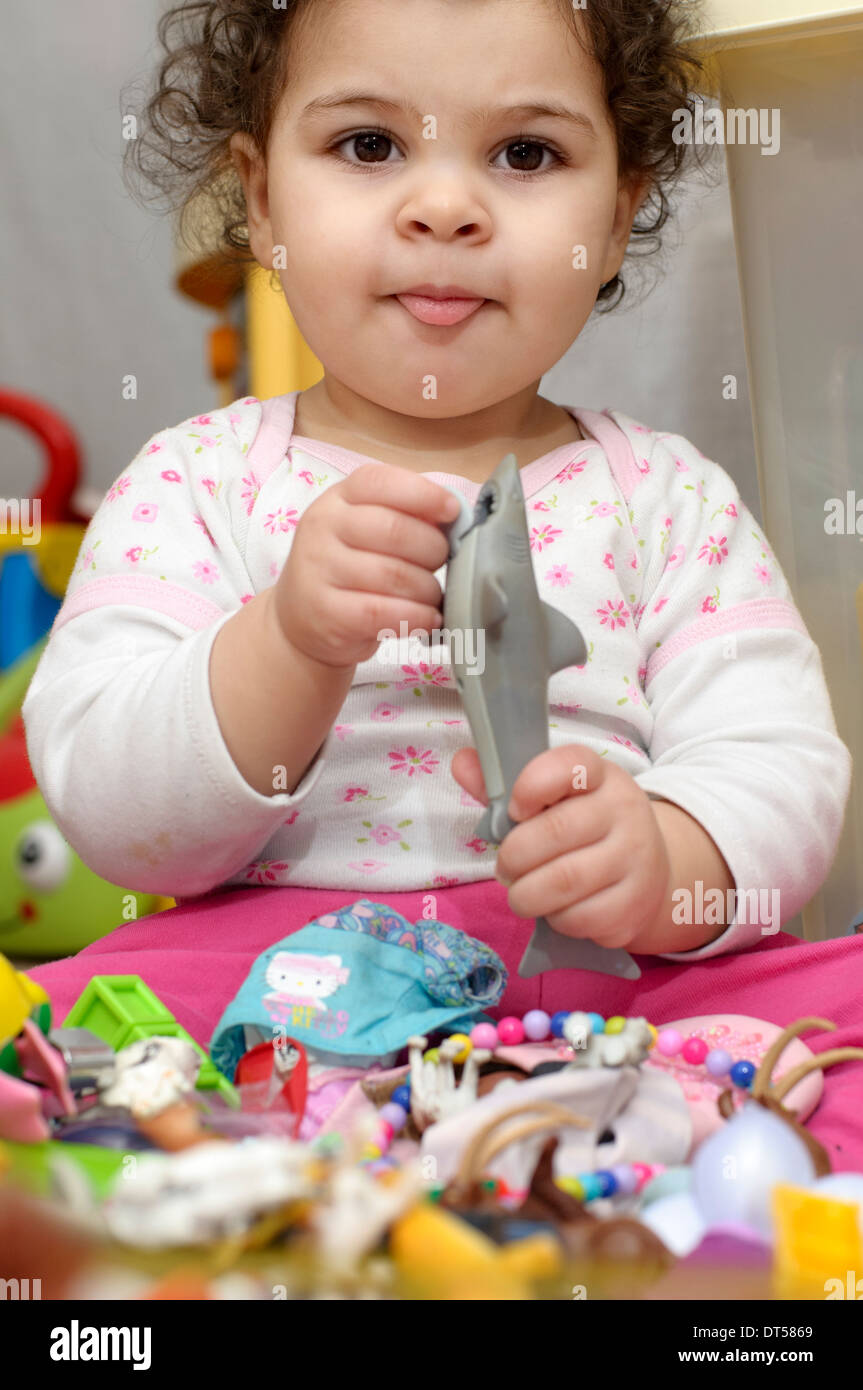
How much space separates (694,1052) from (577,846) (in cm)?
10

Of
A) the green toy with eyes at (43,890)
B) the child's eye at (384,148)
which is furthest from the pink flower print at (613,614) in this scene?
the green toy with eyes at (43,890)

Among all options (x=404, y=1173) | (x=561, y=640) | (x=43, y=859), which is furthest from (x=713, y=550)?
(x=43, y=859)

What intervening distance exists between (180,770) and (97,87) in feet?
4.91

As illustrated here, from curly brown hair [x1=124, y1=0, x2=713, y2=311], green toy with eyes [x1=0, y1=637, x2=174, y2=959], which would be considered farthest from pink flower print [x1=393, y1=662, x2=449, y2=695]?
green toy with eyes [x1=0, y1=637, x2=174, y2=959]

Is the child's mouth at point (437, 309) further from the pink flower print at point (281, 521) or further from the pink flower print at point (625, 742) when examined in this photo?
the pink flower print at point (625, 742)

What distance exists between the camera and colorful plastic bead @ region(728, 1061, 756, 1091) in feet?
1.90

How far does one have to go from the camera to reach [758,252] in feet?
3.29

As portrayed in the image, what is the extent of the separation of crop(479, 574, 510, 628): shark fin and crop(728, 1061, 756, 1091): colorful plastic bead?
0.21 metres

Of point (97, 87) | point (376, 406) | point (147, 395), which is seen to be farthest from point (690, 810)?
point (97, 87)

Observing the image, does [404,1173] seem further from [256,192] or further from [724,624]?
[256,192]

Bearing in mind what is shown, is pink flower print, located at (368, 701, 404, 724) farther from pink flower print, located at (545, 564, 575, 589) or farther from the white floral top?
pink flower print, located at (545, 564, 575, 589)

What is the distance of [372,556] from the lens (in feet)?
1.88

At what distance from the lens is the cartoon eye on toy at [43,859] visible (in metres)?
1.39

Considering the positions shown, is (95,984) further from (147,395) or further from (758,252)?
(147,395)
